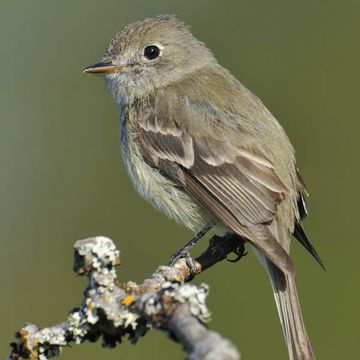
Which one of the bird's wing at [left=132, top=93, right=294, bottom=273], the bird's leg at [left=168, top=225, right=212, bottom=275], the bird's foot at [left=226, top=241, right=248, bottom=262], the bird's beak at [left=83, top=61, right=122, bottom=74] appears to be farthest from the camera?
the bird's beak at [left=83, top=61, right=122, bottom=74]

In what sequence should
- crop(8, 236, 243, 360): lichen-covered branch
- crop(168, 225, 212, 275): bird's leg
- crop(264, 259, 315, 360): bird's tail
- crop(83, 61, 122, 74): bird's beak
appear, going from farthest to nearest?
1. crop(83, 61, 122, 74): bird's beak
2. crop(168, 225, 212, 275): bird's leg
3. crop(264, 259, 315, 360): bird's tail
4. crop(8, 236, 243, 360): lichen-covered branch

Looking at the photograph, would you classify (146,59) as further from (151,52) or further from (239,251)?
(239,251)

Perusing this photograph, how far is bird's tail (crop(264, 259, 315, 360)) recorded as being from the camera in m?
4.73

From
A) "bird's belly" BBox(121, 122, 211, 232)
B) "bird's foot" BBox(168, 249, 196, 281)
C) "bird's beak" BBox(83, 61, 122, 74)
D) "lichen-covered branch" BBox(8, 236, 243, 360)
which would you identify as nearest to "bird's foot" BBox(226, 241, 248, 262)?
"bird's belly" BBox(121, 122, 211, 232)

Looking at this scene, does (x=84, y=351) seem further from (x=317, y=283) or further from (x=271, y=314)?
(x=317, y=283)

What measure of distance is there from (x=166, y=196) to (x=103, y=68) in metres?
1.17

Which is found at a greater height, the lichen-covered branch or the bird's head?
the bird's head

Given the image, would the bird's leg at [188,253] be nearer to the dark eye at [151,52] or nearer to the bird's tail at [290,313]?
the bird's tail at [290,313]

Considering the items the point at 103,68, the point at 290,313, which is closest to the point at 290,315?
the point at 290,313

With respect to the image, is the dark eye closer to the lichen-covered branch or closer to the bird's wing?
the bird's wing

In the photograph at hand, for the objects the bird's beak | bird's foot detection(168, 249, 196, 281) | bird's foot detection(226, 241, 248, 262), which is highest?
the bird's beak

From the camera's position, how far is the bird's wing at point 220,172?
5004 mm

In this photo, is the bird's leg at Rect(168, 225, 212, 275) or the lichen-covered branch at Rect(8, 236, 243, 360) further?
the bird's leg at Rect(168, 225, 212, 275)

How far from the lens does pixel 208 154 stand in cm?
533
